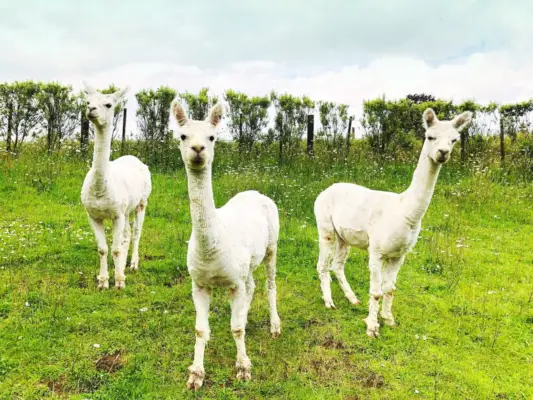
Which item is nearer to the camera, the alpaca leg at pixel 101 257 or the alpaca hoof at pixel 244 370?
the alpaca hoof at pixel 244 370

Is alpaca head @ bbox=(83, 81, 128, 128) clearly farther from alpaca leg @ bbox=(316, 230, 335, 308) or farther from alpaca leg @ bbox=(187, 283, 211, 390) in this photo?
alpaca leg @ bbox=(316, 230, 335, 308)

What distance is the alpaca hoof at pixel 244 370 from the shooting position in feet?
15.4

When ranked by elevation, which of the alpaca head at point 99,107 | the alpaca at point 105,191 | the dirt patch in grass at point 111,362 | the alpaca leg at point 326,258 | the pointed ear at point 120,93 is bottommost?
the dirt patch in grass at point 111,362

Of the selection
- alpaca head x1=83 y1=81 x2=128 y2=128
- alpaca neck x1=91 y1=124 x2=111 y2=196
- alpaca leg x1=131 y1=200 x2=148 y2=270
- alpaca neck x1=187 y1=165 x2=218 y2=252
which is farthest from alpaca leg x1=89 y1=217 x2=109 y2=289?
alpaca neck x1=187 y1=165 x2=218 y2=252

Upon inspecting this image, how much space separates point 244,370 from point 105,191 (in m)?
3.51

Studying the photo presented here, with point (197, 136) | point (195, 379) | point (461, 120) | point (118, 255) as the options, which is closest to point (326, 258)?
point (461, 120)

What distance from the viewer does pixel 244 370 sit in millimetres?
4727

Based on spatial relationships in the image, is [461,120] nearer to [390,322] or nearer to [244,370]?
[390,322]

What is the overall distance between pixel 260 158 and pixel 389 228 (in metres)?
9.43

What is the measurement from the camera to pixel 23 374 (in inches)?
180

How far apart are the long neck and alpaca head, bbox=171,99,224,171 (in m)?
2.76

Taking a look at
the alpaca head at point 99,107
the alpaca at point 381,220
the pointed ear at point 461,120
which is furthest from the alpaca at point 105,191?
the pointed ear at point 461,120

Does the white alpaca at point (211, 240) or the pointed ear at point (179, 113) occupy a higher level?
the pointed ear at point (179, 113)

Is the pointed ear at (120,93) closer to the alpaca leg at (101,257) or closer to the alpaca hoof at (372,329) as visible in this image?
the alpaca leg at (101,257)
